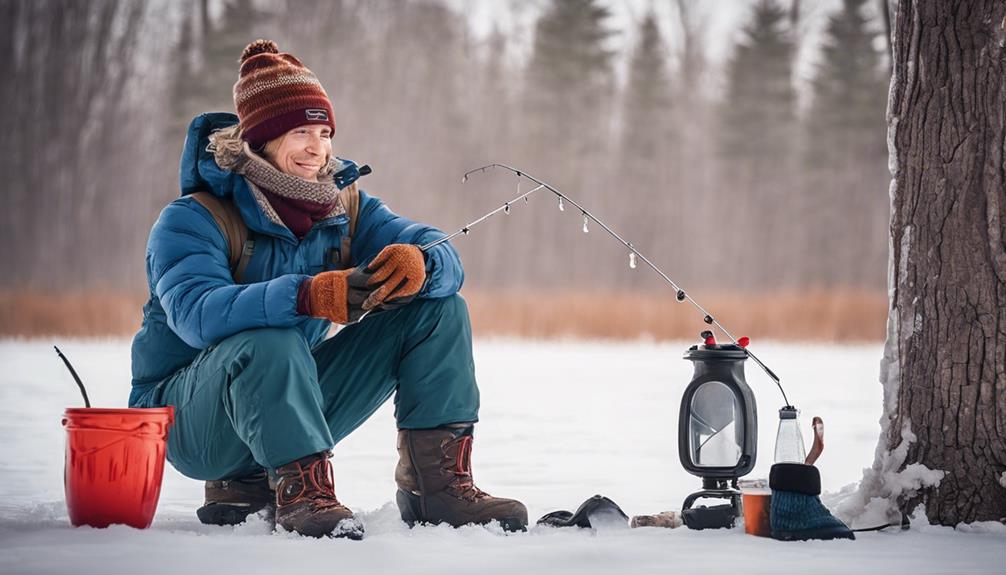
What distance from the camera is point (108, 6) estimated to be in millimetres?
17938

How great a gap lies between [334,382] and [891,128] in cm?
152

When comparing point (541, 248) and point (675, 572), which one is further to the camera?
point (541, 248)

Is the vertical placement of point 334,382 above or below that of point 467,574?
above

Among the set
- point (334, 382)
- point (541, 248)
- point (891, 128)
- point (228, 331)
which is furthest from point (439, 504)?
point (541, 248)

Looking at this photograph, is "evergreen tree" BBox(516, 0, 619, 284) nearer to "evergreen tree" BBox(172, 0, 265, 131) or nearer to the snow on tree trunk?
"evergreen tree" BBox(172, 0, 265, 131)

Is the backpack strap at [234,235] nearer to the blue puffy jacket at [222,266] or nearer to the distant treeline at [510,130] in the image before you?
the blue puffy jacket at [222,266]

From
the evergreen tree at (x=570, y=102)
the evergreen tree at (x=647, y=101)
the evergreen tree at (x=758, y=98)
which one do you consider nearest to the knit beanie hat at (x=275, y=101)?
the evergreen tree at (x=570, y=102)

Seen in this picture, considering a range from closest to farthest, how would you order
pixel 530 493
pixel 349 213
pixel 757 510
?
pixel 757 510 → pixel 349 213 → pixel 530 493

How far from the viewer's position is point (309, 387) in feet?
8.07

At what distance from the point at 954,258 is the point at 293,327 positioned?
1540mm

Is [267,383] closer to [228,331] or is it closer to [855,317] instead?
[228,331]

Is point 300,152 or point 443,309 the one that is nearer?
point 443,309

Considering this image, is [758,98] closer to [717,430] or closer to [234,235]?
[717,430]

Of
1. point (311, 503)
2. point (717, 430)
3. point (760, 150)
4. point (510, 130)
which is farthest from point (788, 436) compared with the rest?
point (760, 150)
